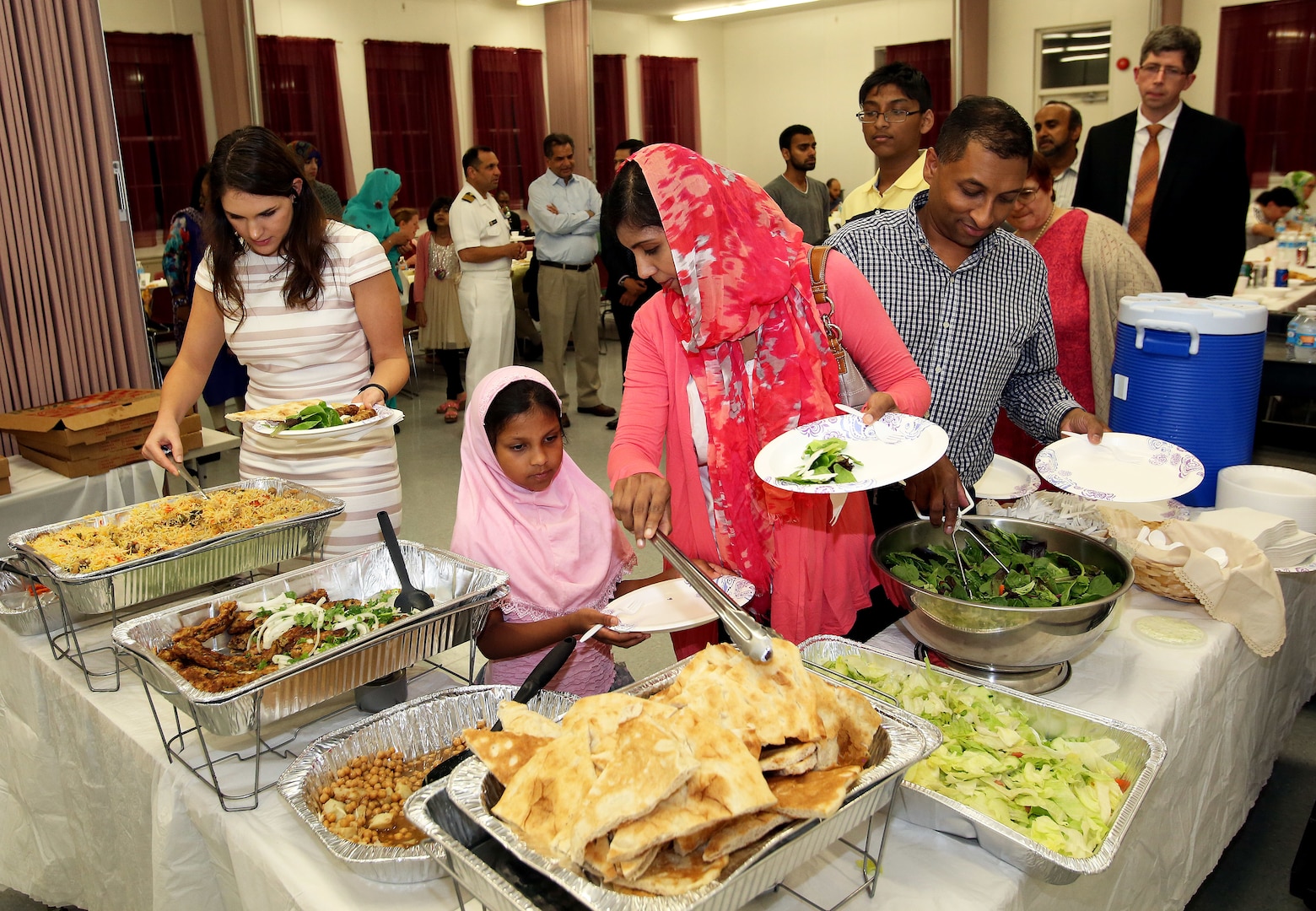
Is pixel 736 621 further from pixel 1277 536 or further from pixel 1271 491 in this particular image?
pixel 1271 491

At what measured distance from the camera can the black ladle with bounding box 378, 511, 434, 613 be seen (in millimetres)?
1376

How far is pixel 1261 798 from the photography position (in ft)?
7.38

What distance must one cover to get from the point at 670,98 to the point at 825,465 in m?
10.3

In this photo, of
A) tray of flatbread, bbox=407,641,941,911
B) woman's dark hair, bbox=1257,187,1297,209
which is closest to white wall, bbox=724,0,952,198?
woman's dark hair, bbox=1257,187,1297,209

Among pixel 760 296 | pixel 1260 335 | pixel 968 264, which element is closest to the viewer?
pixel 760 296

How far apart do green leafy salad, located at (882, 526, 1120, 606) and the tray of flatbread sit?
459 millimetres

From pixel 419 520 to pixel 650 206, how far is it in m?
3.08

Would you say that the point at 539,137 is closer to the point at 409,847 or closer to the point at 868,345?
the point at 868,345

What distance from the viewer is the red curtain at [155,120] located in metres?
7.17

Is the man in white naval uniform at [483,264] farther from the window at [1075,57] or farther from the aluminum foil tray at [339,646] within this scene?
the window at [1075,57]

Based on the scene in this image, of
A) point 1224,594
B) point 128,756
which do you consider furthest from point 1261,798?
point 128,756

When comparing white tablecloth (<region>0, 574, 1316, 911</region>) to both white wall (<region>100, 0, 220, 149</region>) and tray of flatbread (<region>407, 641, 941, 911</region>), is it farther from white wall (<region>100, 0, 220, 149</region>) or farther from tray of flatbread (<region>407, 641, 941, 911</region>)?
white wall (<region>100, 0, 220, 149</region>)

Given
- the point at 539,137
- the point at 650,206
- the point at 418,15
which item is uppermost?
the point at 418,15

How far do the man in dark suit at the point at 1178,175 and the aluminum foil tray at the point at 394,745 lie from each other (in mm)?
2818
